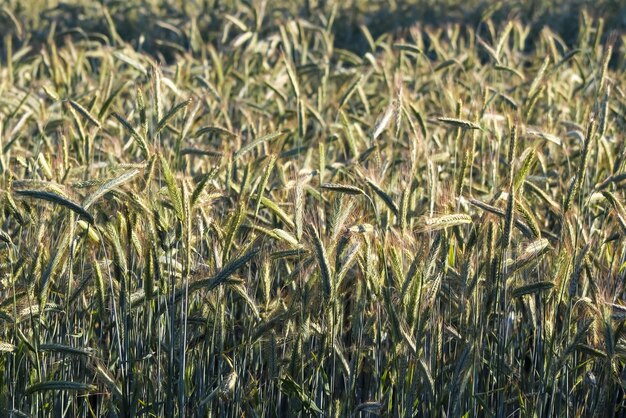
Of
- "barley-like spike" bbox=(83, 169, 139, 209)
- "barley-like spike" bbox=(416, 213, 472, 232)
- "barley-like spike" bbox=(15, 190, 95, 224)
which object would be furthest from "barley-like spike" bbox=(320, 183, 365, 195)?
"barley-like spike" bbox=(15, 190, 95, 224)

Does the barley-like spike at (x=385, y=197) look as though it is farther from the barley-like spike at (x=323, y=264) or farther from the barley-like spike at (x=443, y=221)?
the barley-like spike at (x=323, y=264)

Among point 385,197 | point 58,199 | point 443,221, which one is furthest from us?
point 385,197

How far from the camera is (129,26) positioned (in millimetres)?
9242

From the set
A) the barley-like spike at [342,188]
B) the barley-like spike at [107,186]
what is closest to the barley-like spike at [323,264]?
the barley-like spike at [342,188]

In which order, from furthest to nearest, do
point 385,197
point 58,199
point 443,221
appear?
1. point 385,197
2. point 443,221
3. point 58,199

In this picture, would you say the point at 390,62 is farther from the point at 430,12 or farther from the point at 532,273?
the point at 430,12

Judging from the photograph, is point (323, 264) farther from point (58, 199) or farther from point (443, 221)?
point (58, 199)

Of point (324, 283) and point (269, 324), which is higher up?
point (324, 283)

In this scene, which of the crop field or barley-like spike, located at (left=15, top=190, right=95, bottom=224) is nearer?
barley-like spike, located at (left=15, top=190, right=95, bottom=224)

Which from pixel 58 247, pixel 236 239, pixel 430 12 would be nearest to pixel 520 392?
pixel 236 239

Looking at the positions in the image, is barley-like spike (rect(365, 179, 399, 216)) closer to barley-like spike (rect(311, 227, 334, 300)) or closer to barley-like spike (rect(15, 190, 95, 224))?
barley-like spike (rect(311, 227, 334, 300))

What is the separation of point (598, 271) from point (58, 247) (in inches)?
54.6

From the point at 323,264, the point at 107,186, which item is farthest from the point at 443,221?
the point at 107,186

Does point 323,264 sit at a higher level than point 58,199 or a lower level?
lower
